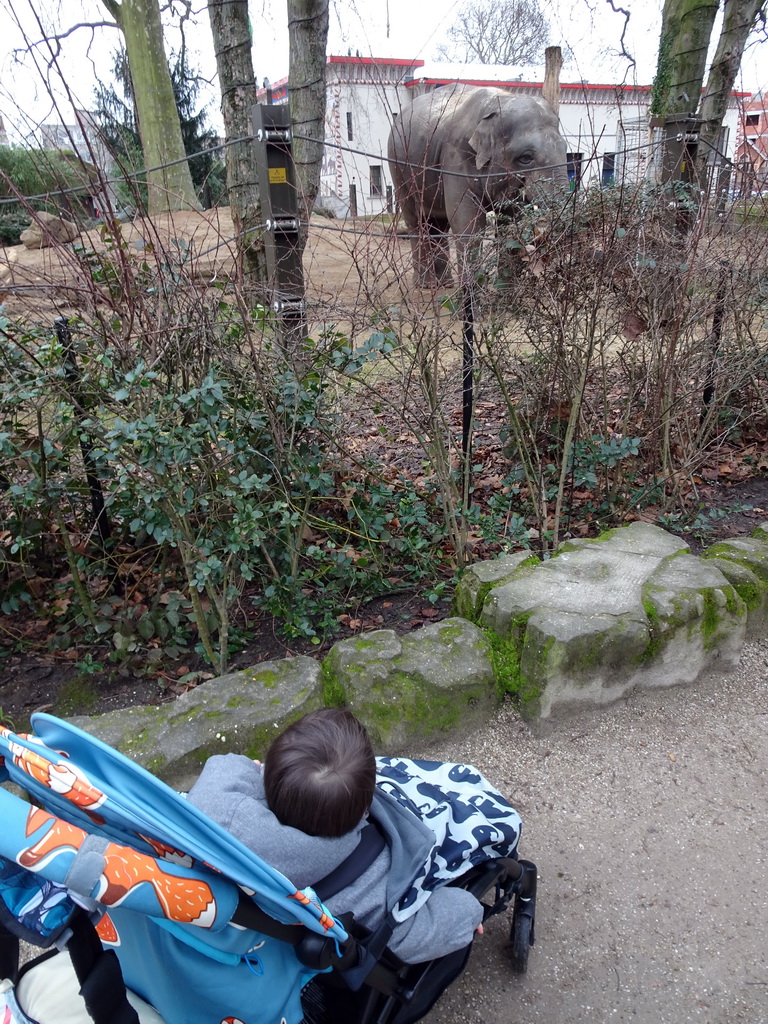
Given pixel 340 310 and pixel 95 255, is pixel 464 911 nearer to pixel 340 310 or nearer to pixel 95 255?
pixel 340 310

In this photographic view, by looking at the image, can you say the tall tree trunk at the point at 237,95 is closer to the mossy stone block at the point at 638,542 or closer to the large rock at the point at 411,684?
the mossy stone block at the point at 638,542

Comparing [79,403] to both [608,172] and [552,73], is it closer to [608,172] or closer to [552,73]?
[608,172]

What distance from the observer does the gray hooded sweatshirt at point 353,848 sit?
148 cm

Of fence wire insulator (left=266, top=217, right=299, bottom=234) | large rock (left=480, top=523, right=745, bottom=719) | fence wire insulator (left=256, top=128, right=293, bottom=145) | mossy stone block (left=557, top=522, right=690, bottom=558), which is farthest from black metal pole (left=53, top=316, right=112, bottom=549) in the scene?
mossy stone block (left=557, top=522, right=690, bottom=558)

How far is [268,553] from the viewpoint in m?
3.38

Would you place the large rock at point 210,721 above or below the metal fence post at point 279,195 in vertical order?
below

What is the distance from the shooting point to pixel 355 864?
1596 millimetres

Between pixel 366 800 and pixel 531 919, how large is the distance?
0.83 meters

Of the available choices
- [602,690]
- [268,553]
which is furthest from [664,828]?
[268,553]

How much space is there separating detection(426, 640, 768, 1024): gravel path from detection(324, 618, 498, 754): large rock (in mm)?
127

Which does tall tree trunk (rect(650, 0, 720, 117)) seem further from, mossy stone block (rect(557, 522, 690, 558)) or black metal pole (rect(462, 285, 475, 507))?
mossy stone block (rect(557, 522, 690, 558))

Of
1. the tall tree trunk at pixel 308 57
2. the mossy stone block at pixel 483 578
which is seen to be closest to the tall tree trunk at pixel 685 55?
the tall tree trunk at pixel 308 57

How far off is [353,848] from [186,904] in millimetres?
524

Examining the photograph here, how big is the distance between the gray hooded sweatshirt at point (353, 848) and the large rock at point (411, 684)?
3.19ft
